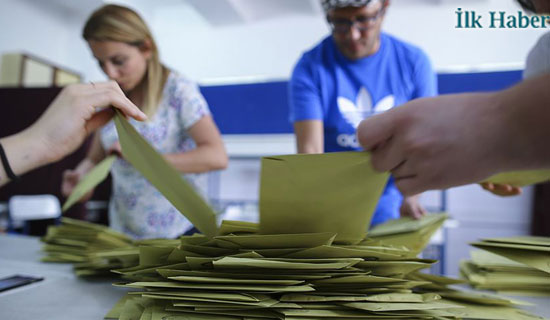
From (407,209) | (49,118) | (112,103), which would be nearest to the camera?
(112,103)

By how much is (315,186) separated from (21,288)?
1.64 ft

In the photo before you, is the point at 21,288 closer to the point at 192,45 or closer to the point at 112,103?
the point at 112,103

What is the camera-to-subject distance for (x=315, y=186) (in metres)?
0.39

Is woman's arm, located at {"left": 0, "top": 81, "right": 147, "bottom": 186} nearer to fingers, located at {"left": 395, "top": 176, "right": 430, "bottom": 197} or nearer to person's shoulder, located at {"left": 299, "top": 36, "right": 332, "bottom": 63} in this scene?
fingers, located at {"left": 395, "top": 176, "right": 430, "bottom": 197}

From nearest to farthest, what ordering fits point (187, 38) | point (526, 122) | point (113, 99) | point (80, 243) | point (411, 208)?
1. point (526, 122)
2. point (113, 99)
3. point (80, 243)
4. point (411, 208)
5. point (187, 38)

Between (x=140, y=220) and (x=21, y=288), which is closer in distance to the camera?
(x=21, y=288)

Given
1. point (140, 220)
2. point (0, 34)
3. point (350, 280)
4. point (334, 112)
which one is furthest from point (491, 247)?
point (0, 34)

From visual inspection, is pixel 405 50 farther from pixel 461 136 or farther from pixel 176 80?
pixel 461 136

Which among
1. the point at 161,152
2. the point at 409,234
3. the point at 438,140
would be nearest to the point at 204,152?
the point at 161,152

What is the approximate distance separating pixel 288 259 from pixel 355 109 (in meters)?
0.80

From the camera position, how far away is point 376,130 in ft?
1.18

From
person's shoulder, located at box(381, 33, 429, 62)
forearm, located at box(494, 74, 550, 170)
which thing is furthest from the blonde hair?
forearm, located at box(494, 74, 550, 170)

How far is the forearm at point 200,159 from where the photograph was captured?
1.10 m

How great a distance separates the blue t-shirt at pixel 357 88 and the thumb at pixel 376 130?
744 mm
